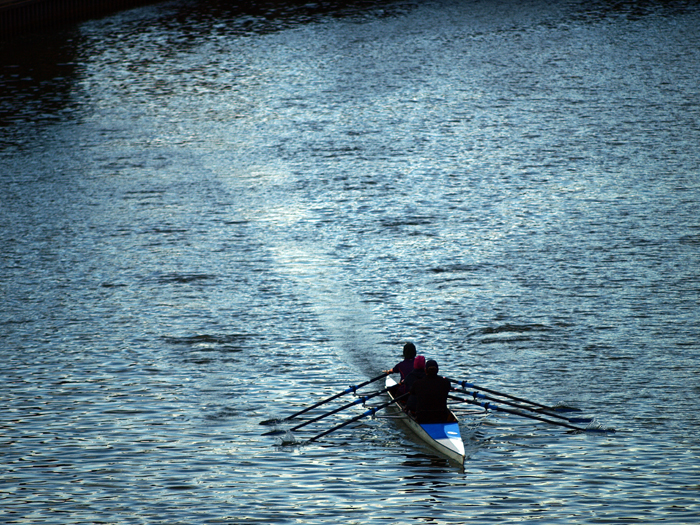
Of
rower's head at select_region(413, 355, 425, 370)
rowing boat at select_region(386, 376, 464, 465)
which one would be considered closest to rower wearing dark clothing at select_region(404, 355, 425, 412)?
rower's head at select_region(413, 355, 425, 370)

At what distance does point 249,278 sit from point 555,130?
34234 mm

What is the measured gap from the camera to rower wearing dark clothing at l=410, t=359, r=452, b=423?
103 ft

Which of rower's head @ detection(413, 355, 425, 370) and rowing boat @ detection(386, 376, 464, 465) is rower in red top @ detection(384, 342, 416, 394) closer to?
rower's head @ detection(413, 355, 425, 370)

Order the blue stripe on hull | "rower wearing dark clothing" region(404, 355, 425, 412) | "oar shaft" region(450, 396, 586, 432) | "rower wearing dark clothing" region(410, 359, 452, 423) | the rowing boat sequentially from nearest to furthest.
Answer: the rowing boat → the blue stripe on hull → "rower wearing dark clothing" region(410, 359, 452, 423) → "rower wearing dark clothing" region(404, 355, 425, 412) → "oar shaft" region(450, 396, 586, 432)

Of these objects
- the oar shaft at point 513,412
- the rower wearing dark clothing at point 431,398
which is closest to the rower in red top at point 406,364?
the oar shaft at point 513,412

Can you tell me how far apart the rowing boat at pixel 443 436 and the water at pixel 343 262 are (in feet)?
1.54

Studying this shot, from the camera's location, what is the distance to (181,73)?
3752 inches

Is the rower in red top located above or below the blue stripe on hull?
above

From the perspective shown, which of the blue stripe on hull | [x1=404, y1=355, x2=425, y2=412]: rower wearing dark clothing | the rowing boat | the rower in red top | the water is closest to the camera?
the rowing boat

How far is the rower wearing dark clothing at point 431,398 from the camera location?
31453mm

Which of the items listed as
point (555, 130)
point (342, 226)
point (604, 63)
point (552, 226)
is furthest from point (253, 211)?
point (604, 63)

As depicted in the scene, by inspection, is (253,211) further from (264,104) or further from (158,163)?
(264,104)

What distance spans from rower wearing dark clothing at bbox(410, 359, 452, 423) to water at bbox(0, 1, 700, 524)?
3.73 feet

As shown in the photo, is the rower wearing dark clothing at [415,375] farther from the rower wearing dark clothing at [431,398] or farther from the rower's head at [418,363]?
the rower wearing dark clothing at [431,398]
